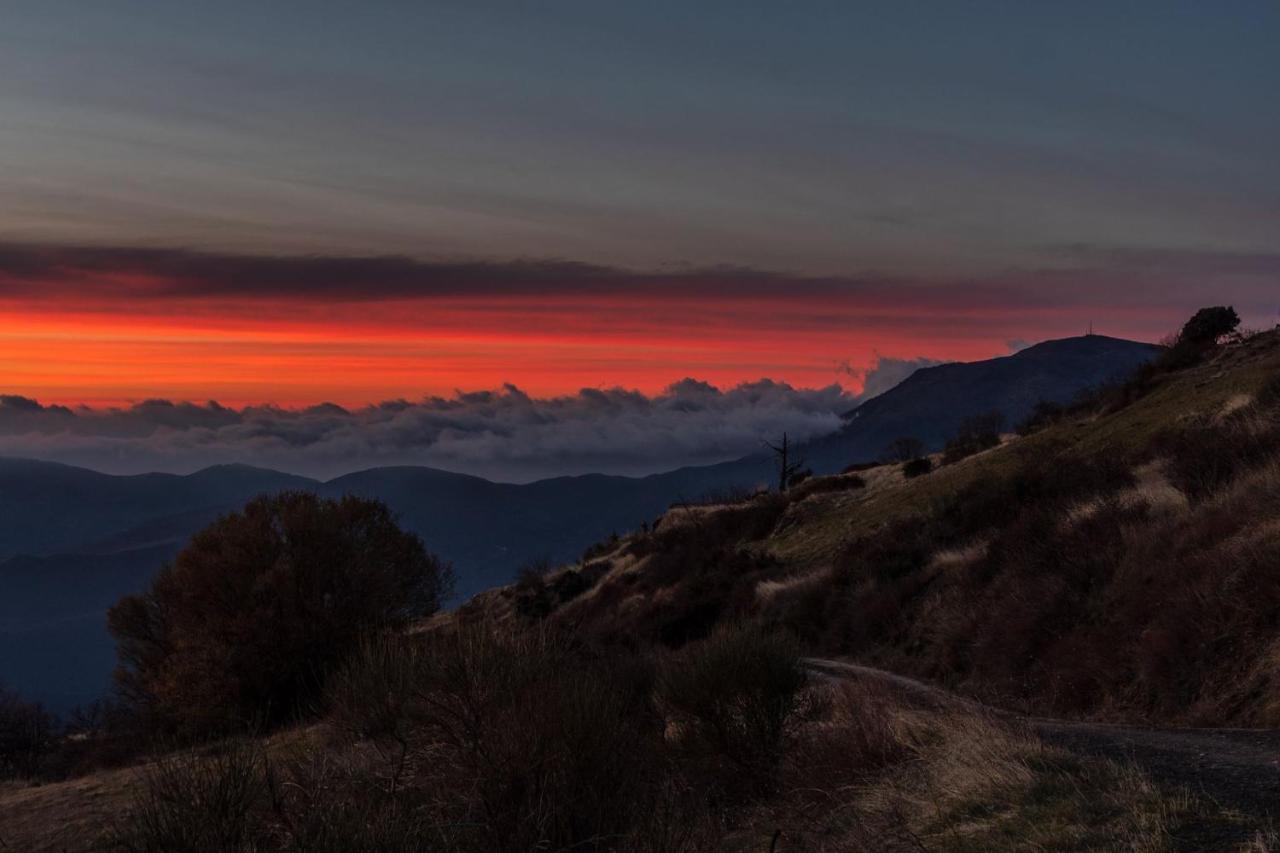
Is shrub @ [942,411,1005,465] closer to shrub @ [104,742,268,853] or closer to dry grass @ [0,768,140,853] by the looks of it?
dry grass @ [0,768,140,853]

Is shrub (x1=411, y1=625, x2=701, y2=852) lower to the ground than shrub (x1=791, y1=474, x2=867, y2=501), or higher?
higher

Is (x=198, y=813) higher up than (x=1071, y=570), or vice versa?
(x=198, y=813)

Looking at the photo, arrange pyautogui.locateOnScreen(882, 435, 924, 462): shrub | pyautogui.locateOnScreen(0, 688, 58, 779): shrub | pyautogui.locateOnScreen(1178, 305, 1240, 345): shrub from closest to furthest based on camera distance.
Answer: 1. pyautogui.locateOnScreen(1178, 305, 1240, 345): shrub
2. pyautogui.locateOnScreen(0, 688, 58, 779): shrub
3. pyautogui.locateOnScreen(882, 435, 924, 462): shrub

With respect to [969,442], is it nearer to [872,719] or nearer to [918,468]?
[918,468]

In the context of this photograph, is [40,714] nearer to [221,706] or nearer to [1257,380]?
[221,706]

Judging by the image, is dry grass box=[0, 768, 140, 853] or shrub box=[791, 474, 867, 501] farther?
shrub box=[791, 474, 867, 501]

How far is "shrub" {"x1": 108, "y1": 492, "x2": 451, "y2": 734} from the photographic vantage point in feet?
115

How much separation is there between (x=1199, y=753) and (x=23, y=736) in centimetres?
7649

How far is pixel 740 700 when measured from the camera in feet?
41.4

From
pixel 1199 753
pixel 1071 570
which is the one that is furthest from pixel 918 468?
pixel 1199 753

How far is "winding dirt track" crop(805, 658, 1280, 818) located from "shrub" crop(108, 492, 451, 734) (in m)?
26.7

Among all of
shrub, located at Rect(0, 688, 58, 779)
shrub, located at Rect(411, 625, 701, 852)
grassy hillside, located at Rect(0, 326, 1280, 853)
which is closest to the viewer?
grassy hillside, located at Rect(0, 326, 1280, 853)

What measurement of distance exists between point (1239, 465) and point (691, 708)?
12.8m

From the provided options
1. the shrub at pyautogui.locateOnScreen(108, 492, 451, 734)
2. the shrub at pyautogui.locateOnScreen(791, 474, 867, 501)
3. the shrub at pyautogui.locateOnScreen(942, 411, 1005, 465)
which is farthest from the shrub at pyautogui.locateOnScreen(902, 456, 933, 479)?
the shrub at pyautogui.locateOnScreen(108, 492, 451, 734)
